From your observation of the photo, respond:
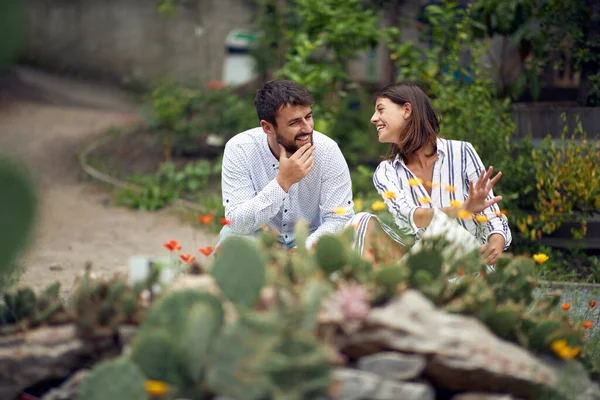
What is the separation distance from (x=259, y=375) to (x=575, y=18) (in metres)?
5.09

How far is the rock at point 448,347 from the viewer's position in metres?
2.46

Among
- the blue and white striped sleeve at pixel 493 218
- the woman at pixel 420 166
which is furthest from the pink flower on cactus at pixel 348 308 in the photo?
the blue and white striped sleeve at pixel 493 218

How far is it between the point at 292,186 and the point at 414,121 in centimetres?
70

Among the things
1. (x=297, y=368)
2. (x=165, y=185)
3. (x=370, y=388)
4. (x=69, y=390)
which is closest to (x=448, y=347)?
(x=370, y=388)

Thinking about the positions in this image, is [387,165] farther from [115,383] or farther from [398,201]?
[115,383]

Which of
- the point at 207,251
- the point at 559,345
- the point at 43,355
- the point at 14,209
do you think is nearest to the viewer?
the point at 14,209

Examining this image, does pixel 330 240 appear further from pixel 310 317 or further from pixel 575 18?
pixel 575 18

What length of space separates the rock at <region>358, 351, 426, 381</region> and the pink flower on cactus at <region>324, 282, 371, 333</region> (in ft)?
Result: 0.44

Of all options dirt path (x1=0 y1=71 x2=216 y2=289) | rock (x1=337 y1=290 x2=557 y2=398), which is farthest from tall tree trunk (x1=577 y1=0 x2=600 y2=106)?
rock (x1=337 y1=290 x2=557 y2=398)

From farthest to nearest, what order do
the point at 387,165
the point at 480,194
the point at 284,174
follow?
1. the point at 387,165
2. the point at 284,174
3. the point at 480,194

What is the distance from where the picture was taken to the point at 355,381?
2.37 m

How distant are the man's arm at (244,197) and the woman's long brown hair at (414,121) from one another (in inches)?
27.1

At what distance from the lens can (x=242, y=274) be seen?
100.0 inches

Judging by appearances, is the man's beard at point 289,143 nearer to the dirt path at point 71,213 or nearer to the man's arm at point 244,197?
the man's arm at point 244,197
